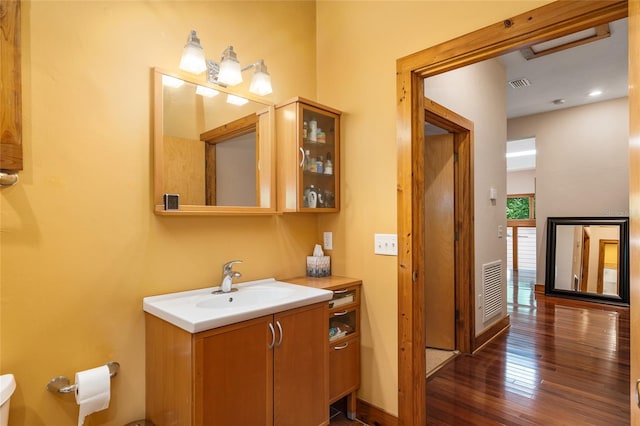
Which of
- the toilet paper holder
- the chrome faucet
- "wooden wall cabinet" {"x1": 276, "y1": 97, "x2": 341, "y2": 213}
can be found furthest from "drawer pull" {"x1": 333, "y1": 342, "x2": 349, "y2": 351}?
the toilet paper holder

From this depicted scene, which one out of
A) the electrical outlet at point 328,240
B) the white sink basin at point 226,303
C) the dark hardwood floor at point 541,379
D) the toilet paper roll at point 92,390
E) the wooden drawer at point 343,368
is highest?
the electrical outlet at point 328,240

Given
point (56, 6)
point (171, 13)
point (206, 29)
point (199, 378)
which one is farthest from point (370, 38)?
point (199, 378)

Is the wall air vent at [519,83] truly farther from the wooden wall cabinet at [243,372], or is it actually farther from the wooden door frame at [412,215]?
the wooden wall cabinet at [243,372]

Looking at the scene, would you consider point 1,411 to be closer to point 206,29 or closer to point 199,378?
point 199,378

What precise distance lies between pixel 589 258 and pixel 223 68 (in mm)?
5594

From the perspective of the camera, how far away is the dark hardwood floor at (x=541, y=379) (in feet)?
7.18

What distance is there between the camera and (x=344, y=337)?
6.89 feet

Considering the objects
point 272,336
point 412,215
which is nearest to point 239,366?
point 272,336

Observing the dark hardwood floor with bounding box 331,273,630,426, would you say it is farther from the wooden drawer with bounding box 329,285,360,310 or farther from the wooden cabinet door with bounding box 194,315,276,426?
the wooden cabinet door with bounding box 194,315,276,426

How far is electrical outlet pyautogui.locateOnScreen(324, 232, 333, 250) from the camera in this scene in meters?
2.43

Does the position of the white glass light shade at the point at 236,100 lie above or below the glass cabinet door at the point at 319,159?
above

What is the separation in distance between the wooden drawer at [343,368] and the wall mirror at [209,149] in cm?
95

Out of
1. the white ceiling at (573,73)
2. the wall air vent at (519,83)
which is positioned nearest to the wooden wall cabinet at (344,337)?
the white ceiling at (573,73)

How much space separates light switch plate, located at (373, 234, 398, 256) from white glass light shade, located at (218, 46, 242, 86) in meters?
1.26
